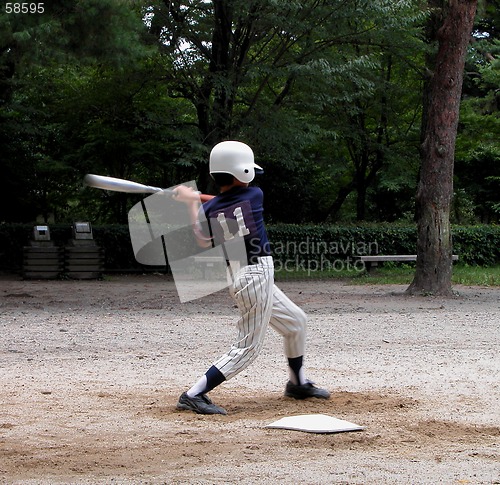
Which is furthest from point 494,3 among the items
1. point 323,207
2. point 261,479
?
point 261,479

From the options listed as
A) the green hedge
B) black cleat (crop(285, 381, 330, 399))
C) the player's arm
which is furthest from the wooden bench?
the player's arm

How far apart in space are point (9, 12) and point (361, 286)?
9.71 m

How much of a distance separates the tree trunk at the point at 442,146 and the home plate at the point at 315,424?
10486 millimetres

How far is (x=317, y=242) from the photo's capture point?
23.8 metres

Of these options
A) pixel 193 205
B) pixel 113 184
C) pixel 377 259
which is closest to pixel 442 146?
pixel 377 259

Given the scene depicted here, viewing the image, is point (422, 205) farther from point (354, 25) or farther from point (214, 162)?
point (214, 162)

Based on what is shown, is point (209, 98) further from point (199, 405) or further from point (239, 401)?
point (199, 405)

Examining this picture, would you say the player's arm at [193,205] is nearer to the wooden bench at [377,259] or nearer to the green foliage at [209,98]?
the green foliage at [209,98]

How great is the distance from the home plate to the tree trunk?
10.5 m

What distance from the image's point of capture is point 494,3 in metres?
31.1

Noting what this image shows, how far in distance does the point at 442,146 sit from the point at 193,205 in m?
10.3

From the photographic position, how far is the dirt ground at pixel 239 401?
4.40m

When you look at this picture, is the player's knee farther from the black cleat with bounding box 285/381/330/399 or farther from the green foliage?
the green foliage

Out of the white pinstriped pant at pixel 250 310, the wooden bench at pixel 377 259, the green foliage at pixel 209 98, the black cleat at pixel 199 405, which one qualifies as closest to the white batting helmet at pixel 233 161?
the white pinstriped pant at pixel 250 310
